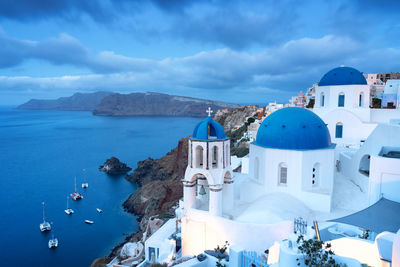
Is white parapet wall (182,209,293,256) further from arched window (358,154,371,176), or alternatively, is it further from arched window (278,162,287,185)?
arched window (358,154,371,176)

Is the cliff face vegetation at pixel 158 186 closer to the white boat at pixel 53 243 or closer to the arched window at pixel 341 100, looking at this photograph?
the white boat at pixel 53 243

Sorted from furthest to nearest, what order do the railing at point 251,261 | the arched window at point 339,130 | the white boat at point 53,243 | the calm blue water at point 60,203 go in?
the white boat at point 53,243 → the calm blue water at point 60,203 → the arched window at point 339,130 → the railing at point 251,261

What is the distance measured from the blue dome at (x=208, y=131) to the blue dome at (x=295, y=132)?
2.69m

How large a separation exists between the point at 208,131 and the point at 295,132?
420cm

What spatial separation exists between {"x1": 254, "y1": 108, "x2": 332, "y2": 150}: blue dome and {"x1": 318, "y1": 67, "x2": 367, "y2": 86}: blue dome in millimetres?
8599

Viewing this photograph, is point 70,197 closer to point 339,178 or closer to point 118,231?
point 118,231

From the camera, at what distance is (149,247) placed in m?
14.9

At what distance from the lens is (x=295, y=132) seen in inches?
514

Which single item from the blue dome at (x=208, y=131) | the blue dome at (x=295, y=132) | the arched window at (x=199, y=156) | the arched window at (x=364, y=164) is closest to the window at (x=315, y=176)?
the blue dome at (x=295, y=132)

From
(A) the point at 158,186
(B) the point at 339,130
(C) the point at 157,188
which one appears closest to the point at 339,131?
(B) the point at 339,130

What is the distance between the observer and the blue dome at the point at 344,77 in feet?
65.8

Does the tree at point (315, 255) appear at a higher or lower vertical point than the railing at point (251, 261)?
higher

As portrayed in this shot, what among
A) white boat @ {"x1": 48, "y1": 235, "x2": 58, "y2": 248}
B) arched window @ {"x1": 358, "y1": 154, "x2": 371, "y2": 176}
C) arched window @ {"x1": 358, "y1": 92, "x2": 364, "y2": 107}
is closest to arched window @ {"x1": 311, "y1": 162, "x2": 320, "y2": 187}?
arched window @ {"x1": 358, "y1": 154, "x2": 371, "y2": 176}

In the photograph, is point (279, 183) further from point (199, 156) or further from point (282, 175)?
point (199, 156)
